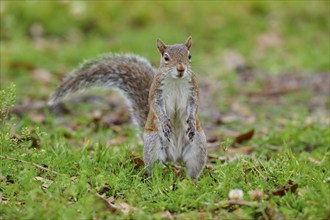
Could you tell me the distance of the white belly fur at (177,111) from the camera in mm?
4094

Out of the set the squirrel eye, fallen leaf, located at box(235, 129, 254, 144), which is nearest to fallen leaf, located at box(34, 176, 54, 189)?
the squirrel eye

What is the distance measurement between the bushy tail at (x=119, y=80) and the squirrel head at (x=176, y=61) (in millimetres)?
566

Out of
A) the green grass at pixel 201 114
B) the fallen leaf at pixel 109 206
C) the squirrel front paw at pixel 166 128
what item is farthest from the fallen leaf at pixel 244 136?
the fallen leaf at pixel 109 206

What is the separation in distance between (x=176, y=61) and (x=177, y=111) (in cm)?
32

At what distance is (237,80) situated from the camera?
27.7ft

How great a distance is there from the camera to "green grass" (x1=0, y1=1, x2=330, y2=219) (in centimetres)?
333

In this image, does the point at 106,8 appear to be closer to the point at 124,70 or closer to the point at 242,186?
the point at 124,70

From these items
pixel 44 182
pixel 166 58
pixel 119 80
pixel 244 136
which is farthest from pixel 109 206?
pixel 244 136

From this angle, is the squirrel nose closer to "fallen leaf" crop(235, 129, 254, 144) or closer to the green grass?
the green grass

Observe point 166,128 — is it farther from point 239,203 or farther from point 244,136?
point 244,136

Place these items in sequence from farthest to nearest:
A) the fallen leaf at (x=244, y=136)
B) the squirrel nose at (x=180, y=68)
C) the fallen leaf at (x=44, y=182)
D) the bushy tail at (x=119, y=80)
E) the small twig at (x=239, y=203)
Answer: the fallen leaf at (x=244, y=136)
the bushy tail at (x=119, y=80)
the squirrel nose at (x=180, y=68)
the fallen leaf at (x=44, y=182)
the small twig at (x=239, y=203)

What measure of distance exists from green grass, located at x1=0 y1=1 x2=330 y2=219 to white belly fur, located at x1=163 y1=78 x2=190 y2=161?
123mm

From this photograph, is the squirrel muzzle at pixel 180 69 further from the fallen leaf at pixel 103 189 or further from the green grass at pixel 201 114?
the fallen leaf at pixel 103 189

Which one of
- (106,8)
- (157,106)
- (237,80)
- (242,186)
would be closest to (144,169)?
(157,106)
